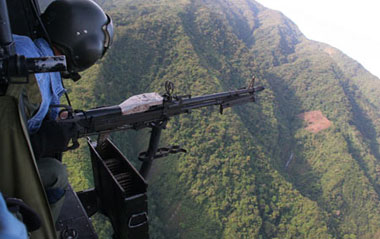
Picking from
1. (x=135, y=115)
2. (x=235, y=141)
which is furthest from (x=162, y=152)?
(x=235, y=141)

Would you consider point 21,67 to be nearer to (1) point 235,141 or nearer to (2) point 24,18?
(2) point 24,18

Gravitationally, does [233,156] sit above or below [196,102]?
below

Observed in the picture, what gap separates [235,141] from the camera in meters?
47.0

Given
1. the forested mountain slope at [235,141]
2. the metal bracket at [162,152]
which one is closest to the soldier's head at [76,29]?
the metal bracket at [162,152]

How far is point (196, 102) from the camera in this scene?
563 centimetres

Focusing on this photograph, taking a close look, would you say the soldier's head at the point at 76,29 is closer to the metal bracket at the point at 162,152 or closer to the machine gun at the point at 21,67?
the machine gun at the point at 21,67

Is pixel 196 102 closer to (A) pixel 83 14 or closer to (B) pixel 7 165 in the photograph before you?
(A) pixel 83 14

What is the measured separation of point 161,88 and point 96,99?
11.6 metres

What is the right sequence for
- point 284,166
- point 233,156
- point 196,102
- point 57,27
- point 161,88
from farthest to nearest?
point 284,166
point 161,88
point 233,156
point 196,102
point 57,27

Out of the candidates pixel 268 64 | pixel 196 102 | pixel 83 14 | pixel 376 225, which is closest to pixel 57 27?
pixel 83 14

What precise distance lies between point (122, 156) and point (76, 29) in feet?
4.97

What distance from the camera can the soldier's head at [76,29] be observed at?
3.12 metres

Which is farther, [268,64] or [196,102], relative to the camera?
[268,64]

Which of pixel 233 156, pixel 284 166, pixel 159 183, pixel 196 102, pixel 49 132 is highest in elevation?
pixel 49 132
